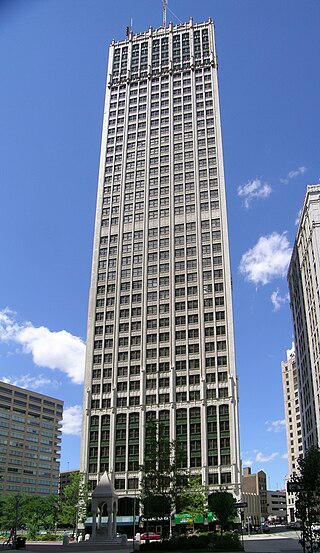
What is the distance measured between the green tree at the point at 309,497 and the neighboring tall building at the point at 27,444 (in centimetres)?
15176

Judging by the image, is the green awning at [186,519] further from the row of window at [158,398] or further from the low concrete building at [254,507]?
the low concrete building at [254,507]

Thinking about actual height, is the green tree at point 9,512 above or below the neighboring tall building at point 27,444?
below

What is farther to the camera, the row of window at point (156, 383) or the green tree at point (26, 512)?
the green tree at point (26, 512)

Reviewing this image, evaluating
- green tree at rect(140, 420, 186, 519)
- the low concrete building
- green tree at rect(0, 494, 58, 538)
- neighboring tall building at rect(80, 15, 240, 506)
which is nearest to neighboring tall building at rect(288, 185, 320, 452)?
neighboring tall building at rect(80, 15, 240, 506)

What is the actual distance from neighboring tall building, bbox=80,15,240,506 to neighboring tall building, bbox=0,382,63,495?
273ft

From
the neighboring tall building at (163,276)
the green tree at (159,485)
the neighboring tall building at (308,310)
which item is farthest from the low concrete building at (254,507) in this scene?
the green tree at (159,485)

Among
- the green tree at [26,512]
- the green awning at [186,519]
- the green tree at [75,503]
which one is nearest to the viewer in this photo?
the green awning at [186,519]

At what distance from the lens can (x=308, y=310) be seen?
10719 centimetres

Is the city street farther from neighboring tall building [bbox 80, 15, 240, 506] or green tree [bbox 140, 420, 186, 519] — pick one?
neighboring tall building [bbox 80, 15, 240, 506]

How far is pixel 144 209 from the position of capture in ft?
404

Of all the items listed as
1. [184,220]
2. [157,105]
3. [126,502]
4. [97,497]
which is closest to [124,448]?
[126,502]

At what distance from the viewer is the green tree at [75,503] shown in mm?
89562

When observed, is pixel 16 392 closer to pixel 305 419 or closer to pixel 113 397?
pixel 113 397

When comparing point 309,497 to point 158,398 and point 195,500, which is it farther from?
point 158,398
